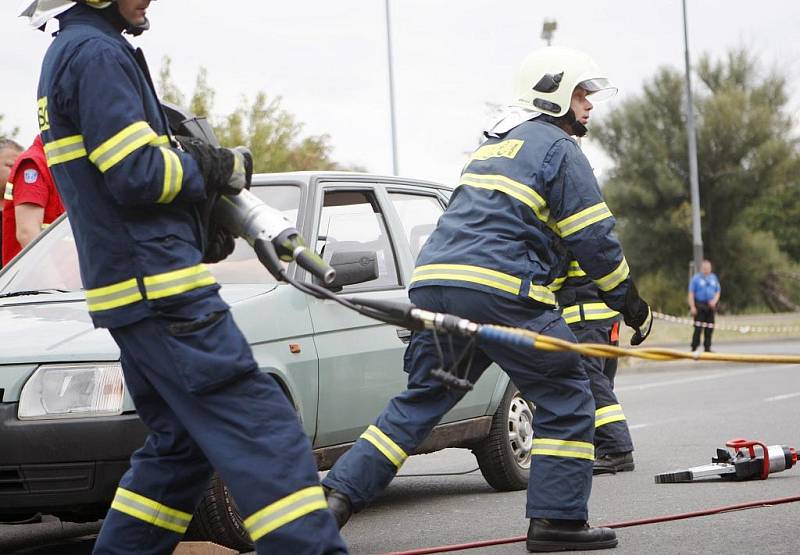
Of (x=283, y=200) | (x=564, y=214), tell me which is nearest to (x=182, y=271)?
(x=564, y=214)

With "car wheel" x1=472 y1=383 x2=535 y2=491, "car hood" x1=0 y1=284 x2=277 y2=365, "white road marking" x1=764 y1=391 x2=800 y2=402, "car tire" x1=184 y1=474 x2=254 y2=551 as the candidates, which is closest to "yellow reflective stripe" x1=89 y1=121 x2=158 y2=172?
"car hood" x1=0 y1=284 x2=277 y2=365

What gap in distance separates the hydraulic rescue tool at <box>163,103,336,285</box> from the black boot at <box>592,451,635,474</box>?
4483mm

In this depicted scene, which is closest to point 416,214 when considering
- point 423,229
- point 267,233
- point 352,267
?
point 423,229

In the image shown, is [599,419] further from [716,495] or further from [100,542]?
[100,542]

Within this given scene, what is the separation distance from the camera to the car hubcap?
750cm

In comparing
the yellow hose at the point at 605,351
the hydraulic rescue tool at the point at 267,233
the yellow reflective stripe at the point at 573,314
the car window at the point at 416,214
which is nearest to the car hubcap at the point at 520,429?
the yellow reflective stripe at the point at 573,314

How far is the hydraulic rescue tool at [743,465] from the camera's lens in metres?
7.18

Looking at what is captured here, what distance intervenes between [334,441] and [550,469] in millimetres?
1116

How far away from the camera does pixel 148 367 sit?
382 centimetres

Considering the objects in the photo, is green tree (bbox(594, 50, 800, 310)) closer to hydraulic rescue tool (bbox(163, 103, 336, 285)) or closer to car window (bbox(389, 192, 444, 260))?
car window (bbox(389, 192, 444, 260))

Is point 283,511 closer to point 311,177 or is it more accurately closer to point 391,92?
point 311,177

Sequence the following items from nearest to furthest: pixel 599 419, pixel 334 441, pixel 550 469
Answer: pixel 550 469 → pixel 334 441 → pixel 599 419

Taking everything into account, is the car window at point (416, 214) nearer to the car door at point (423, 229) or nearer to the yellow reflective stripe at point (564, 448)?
the car door at point (423, 229)

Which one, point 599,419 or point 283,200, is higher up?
point 283,200
